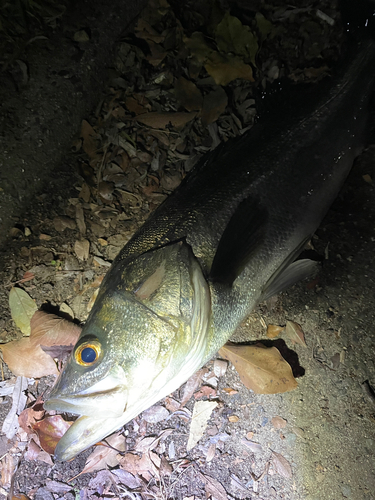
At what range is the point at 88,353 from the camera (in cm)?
153

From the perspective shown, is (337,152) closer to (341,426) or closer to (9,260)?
(341,426)

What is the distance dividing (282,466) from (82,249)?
2091 millimetres

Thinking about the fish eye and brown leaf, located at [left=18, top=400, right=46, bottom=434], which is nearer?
the fish eye

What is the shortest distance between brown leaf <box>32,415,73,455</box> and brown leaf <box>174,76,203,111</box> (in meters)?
2.53

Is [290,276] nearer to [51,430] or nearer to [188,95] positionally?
[188,95]

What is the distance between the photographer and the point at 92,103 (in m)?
2.62

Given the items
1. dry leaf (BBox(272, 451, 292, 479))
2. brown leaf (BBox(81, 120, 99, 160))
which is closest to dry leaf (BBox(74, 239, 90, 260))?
brown leaf (BBox(81, 120, 99, 160))

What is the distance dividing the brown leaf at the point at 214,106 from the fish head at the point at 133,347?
4.47 ft

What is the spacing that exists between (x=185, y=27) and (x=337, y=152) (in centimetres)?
170

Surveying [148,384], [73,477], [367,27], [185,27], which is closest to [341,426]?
[148,384]

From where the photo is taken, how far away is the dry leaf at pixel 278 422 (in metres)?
2.12

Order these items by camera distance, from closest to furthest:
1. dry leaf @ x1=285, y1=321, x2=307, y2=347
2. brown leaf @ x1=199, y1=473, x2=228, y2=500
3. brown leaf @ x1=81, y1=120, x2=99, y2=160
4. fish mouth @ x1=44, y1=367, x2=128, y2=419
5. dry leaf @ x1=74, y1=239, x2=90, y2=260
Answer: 1. fish mouth @ x1=44, y1=367, x2=128, y2=419
2. brown leaf @ x1=199, y1=473, x2=228, y2=500
3. dry leaf @ x1=285, y1=321, x2=307, y2=347
4. dry leaf @ x1=74, y1=239, x2=90, y2=260
5. brown leaf @ x1=81, y1=120, x2=99, y2=160

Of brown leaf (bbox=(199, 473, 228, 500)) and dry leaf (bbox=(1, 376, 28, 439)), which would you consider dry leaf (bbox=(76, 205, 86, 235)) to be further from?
brown leaf (bbox=(199, 473, 228, 500))

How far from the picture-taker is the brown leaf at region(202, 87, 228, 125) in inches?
99.6
